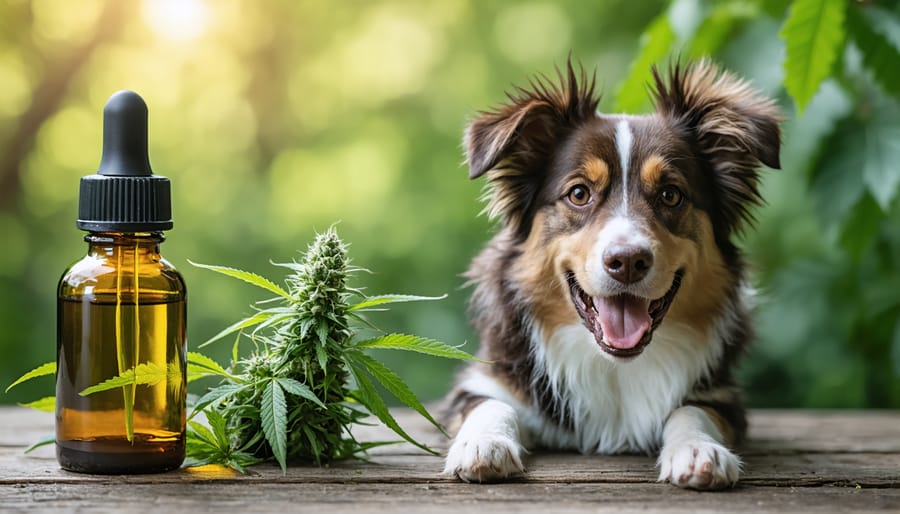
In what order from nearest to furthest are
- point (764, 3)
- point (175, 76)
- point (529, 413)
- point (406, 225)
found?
1. point (529, 413)
2. point (764, 3)
3. point (406, 225)
4. point (175, 76)

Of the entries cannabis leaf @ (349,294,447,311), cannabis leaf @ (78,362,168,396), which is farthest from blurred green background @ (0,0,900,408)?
cannabis leaf @ (78,362,168,396)

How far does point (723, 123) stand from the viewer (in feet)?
8.36

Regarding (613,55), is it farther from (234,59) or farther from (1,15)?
(1,15)

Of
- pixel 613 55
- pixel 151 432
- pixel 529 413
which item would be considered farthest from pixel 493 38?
pixel 151 432

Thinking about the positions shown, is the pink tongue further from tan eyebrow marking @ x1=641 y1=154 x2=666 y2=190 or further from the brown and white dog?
tan eyebrow marking @ x1=641 y1=154 x2=666 y2=190

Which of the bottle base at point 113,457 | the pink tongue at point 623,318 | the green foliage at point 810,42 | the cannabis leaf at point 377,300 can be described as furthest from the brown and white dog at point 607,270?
the bottle base at point 113,457

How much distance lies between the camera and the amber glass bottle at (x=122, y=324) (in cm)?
195

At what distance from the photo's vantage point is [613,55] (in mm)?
4699

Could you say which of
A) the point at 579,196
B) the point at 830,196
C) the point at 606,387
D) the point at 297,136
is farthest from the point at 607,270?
the point at 297,136

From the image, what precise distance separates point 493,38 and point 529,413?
305 cm

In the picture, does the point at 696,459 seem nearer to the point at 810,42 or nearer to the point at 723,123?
the point at 723,123

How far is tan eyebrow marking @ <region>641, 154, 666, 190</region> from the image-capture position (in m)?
2.42

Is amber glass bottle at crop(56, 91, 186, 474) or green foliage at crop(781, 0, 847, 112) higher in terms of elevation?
green foliage at crop(781, 0, 847, 112)

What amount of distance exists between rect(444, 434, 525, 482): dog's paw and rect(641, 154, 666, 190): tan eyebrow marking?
0.71m
